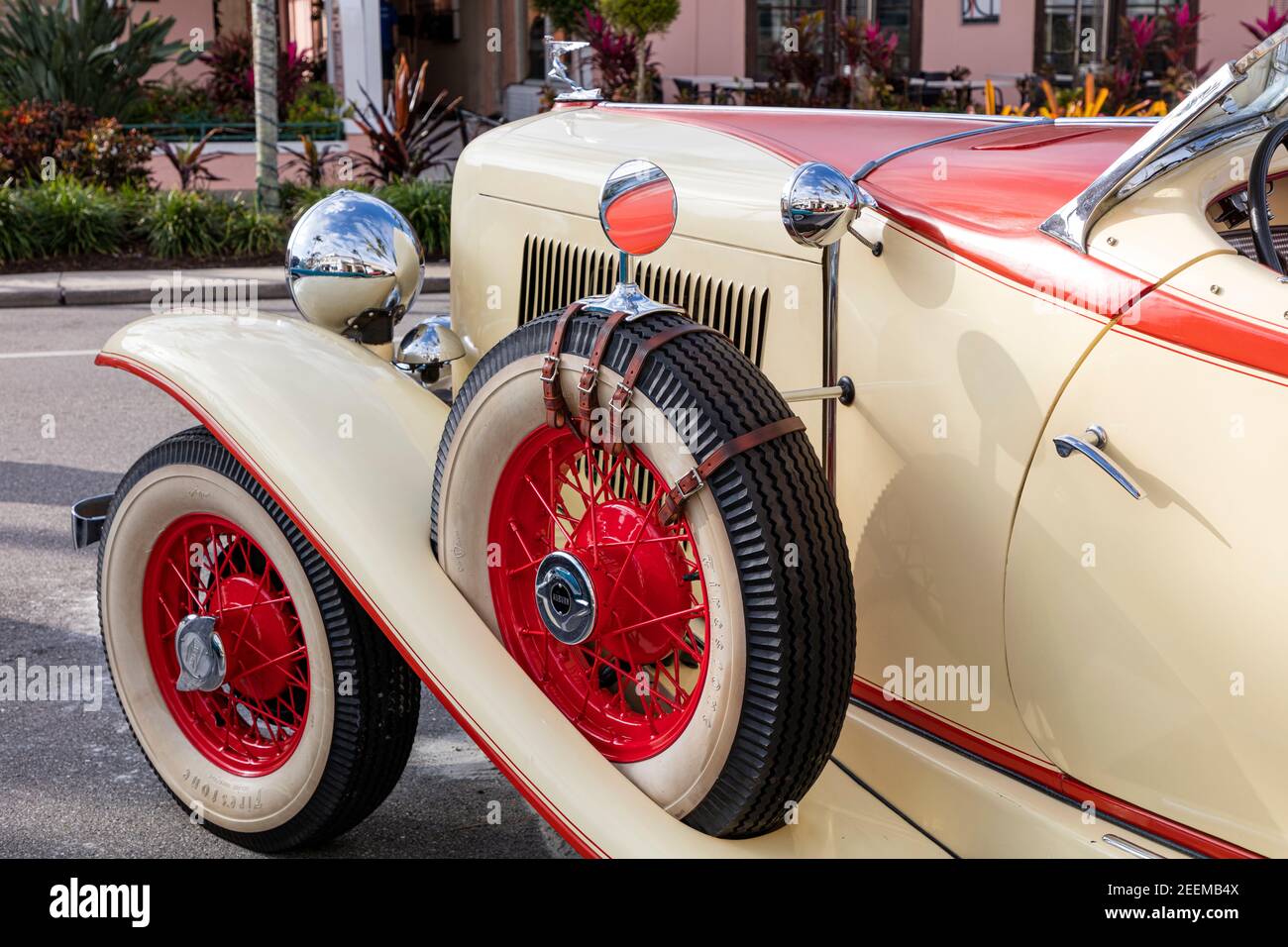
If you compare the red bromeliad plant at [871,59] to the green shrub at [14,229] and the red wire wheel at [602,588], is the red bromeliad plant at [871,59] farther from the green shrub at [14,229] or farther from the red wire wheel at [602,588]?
the red wire wheel at [602,588]

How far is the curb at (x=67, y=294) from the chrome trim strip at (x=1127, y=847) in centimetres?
805

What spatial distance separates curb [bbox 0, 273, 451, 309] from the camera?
9.49 m

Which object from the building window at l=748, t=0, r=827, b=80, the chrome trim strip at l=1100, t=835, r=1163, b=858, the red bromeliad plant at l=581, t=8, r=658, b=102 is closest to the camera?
the chrome trim strip at l=1100, t=835, r=1163, b=858

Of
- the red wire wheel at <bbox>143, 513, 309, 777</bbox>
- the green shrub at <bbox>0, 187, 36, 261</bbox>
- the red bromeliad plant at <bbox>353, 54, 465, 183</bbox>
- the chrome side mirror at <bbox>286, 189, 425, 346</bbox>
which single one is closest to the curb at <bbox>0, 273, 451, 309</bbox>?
the green shrub at <bbox>0, 187, 36, 261</bbox>

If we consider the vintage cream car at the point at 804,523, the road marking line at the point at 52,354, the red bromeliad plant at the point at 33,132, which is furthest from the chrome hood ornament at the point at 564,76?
the red bromeliad plant at the point at 33,132

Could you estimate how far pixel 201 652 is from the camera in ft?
8.20

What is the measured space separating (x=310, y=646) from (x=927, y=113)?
1.64 metres

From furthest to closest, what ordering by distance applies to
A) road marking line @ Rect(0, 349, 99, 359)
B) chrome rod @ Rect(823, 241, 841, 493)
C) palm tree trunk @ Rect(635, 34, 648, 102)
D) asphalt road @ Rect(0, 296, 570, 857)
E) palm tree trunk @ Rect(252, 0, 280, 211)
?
1. palm tree trunk @ Rect(635, 34, 648, 102)
2. palm tree trunk @ Rect(252, 0, 280, 211)
3. road marking line @ Rect(0, 349, 99, 359)
4. asphalt road @ Rect(0, 296, 570, 857)
5. chrome rod @ Rect(823, 241, 841, 493)

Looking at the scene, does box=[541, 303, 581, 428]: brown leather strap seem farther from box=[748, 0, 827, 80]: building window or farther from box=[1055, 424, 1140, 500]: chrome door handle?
box=[748, 0, 827, 80]: building window

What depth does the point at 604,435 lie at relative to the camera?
1953mm

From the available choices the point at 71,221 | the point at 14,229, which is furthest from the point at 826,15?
the point at 14,229

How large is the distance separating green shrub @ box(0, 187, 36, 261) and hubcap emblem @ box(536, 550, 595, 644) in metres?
9.73

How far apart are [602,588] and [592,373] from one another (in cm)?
33

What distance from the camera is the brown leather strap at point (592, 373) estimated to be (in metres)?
1.94
